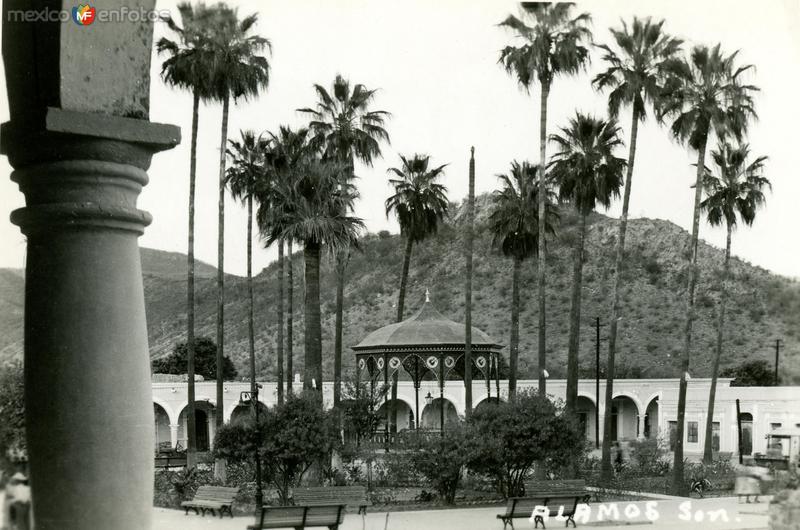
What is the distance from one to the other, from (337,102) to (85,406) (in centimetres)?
3405

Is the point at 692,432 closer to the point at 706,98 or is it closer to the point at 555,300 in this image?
the point at 706,98

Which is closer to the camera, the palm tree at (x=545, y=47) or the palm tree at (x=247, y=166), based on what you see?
the palm tree at (x=545, y=47)

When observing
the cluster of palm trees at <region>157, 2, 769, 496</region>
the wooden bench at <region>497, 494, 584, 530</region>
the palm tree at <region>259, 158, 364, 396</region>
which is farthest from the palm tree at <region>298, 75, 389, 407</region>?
the wooden bench at <region>497, 494, 584, 530</region>

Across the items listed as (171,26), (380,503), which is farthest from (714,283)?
(380,503)

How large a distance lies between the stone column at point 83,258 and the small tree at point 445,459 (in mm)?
19045

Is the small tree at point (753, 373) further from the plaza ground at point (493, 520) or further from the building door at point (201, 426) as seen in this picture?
the plaza ground at point (493, 520)

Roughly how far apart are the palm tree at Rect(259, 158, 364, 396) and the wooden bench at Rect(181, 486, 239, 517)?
625 cm

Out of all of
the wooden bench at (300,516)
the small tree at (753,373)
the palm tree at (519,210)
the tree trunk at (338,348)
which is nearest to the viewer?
the wooden bench at (300,516)

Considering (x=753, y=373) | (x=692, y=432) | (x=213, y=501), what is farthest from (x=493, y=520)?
(x=753, y=373)

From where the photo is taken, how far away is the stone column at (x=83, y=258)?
3.08m

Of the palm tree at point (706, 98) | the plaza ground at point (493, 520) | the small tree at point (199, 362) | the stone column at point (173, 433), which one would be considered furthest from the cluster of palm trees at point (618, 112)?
the small tree at point (199, 362)

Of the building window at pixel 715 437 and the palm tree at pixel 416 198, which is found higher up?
the palm tree at pixel 416 198

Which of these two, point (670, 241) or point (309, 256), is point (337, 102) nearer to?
point (309, 256)

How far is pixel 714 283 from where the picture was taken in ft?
308
